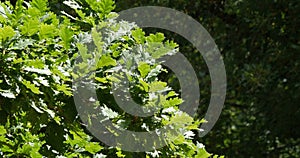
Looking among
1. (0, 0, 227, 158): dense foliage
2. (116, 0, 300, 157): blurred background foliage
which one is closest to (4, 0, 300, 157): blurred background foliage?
(116, 0, 300, 157): blurred background foliage

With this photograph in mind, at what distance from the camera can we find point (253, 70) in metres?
5.37

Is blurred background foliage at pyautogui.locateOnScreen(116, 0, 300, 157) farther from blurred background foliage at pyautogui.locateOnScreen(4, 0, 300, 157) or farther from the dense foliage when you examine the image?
the dense foliage

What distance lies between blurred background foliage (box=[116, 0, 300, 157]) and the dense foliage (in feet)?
10.9

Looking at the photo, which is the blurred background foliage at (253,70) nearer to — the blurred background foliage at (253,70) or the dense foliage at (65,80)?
the blurred background foliage at (253,70)

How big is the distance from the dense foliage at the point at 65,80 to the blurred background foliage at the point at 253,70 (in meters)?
3.31

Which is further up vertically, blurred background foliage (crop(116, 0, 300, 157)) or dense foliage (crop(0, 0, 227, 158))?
blurred background foliage (crop(116, 0, 300, 157))

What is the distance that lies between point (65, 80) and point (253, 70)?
157 inches

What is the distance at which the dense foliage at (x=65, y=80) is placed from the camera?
4.88 ft

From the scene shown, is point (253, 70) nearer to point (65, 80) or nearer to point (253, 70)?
point (253, 70)

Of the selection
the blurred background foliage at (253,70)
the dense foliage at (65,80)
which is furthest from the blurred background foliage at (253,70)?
the dense foliage at (65,80)

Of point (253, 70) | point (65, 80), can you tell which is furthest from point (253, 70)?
point (65, 80)

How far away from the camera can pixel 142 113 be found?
1.64 metres

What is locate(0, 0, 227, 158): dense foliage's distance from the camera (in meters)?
1.49

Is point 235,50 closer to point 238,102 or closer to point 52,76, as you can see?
point 238,102
